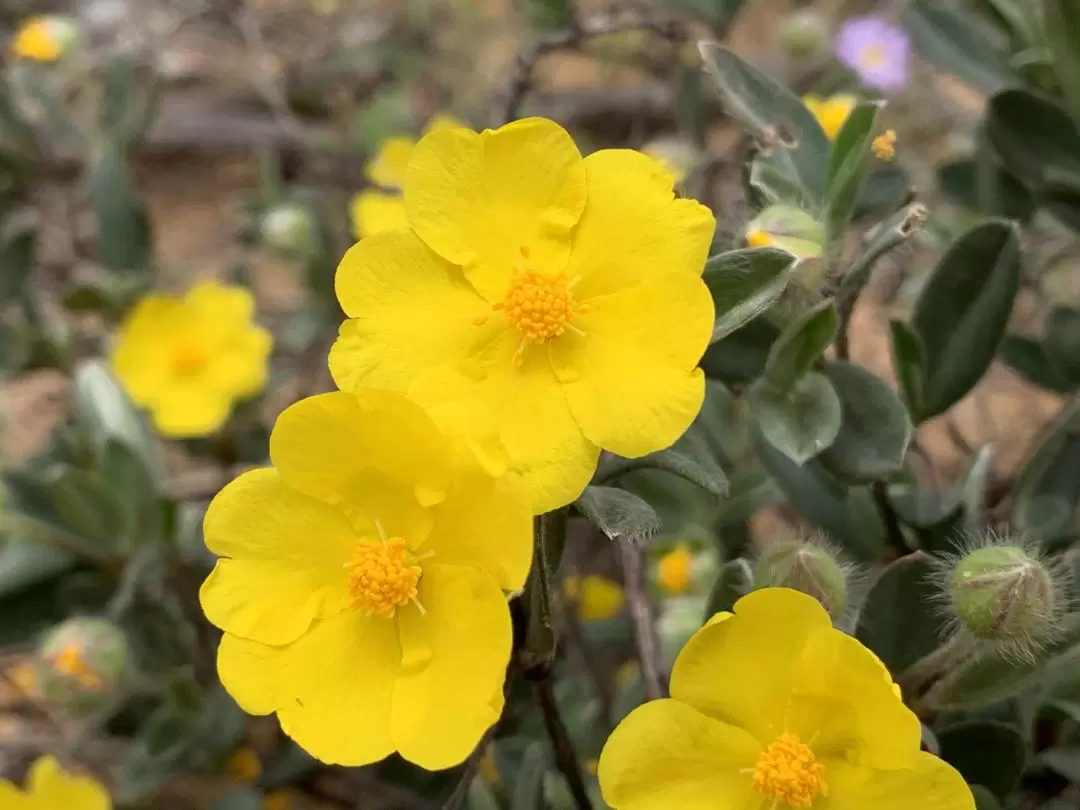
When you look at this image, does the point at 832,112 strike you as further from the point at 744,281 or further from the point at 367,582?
the point at 367,582

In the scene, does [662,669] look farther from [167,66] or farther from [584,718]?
[167,66]

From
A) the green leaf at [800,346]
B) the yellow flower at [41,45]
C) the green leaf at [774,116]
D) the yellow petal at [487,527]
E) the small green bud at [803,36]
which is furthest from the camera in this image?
the yellow flower at [41,45]

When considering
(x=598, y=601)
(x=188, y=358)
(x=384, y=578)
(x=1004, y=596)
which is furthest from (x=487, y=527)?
(x=188, y=358)

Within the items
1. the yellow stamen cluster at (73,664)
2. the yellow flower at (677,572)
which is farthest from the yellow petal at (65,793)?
the yellow flower at (677,572)

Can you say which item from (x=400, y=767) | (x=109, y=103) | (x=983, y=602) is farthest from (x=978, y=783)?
(x=109, y=103)

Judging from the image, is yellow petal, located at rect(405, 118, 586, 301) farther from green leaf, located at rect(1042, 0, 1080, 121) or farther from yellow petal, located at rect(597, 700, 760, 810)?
green leaf, located at rect(1042, 0, 1080, 121)

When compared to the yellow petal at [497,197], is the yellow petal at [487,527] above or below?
below

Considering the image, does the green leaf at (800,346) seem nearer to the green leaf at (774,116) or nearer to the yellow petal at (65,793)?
the green leaf at (774,116)
